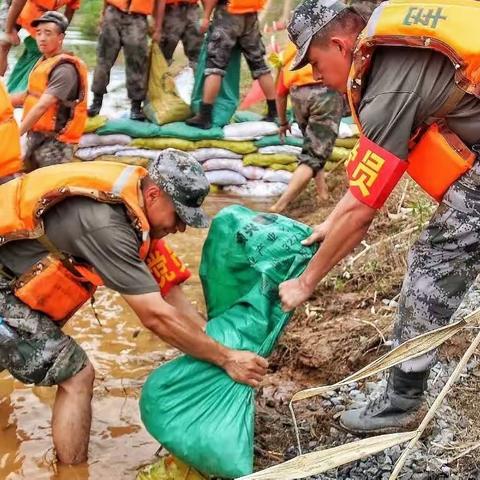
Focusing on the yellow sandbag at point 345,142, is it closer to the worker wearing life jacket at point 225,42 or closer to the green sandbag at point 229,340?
the worker wearing life jacket at point 225,42

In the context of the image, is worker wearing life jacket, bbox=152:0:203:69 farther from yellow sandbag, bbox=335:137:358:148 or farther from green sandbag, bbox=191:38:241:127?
yellow sandbag, bbox=335:137:358:148

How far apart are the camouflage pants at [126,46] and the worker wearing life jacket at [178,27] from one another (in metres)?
0.24

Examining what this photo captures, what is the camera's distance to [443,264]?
9.41 ft

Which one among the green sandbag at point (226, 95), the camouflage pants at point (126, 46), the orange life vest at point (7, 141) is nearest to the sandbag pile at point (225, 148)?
the green sandbag at point (226, 95)

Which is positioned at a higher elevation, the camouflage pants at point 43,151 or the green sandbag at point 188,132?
the camouflage pants at point 43,151

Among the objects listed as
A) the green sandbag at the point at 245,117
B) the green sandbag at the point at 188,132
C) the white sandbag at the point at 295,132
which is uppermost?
the white sandbag at the point at 295,132

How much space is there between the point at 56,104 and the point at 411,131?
3651 mm

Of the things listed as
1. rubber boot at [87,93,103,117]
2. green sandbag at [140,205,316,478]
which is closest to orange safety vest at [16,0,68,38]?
rubber boot at [87,93,103,117]

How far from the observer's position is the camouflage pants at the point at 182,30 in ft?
25.3

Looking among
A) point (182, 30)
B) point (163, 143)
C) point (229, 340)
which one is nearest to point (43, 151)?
point (163, 143)

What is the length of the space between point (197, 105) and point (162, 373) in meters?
4.60

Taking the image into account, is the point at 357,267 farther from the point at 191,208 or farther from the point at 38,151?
the point at 38,151

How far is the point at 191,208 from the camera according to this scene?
3027mm

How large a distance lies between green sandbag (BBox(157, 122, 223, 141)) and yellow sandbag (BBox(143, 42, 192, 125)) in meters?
0.09
